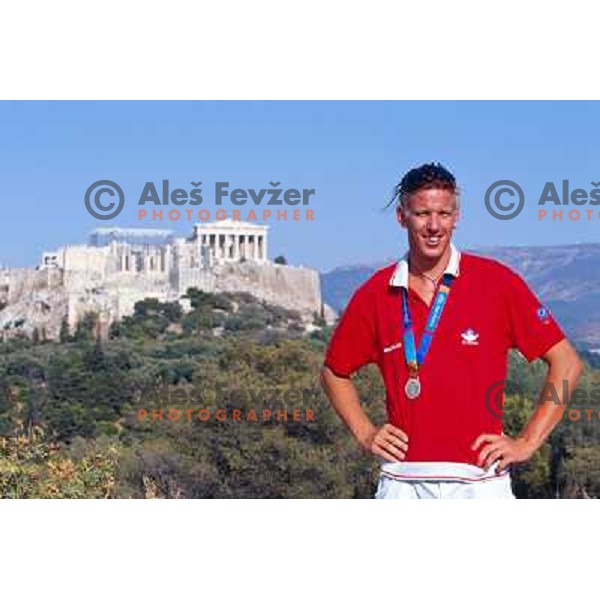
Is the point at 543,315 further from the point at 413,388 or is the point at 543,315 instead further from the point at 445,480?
Answer: the point at 445,480

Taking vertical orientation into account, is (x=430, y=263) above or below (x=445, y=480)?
above

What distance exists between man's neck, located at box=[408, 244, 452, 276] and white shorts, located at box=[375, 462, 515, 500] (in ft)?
1.54

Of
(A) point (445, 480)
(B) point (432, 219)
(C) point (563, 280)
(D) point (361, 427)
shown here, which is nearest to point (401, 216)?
(B) point (432, 219)

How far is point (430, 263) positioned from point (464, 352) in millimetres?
245

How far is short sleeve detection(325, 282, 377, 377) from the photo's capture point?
2.96m

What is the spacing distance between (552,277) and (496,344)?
3.85 m

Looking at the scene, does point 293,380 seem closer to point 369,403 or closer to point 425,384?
point 369,403

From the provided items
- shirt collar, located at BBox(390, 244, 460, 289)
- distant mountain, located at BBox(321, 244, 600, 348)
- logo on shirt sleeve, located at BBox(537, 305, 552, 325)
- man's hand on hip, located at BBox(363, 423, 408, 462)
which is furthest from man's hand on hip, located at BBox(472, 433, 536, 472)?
distant mountain, located at BBox(321, 244, 600, 348)

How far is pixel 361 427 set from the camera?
299 centimetres

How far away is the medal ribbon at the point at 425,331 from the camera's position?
2828 millimetres

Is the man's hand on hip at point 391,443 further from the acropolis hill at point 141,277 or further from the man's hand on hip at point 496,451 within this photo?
the acropolis hill at point 141,277

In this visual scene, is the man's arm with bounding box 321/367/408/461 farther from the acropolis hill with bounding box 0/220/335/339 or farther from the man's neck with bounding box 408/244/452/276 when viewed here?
the acropolis hill with bounding box 0/220/335/339

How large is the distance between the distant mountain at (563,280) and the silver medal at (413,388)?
305 centimetres
